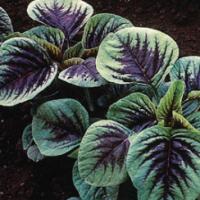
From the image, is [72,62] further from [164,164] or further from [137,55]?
[164,164]

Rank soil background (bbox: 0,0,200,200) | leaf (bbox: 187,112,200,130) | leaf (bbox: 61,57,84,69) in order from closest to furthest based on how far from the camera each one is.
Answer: leaf (bbox: 187,112,200,130) → leaf (bbox: 61,57,84,69) → soil background (bbox: 0,0,200,200)

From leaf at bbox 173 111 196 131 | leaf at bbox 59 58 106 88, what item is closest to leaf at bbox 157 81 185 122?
leaf at bbox 173 111 196 131

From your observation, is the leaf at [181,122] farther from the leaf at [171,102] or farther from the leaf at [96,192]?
the leaf at [96,192]

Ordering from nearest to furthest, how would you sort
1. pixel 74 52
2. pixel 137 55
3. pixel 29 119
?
pixel 137 55
pixel 74 52
pixel 29 119

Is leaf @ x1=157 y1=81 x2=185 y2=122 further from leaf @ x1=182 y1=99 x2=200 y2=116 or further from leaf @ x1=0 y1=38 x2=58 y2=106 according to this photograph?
leaf @ x1=0 y1=38 x2=58 y2=106

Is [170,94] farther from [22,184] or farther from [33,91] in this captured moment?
[22,184]

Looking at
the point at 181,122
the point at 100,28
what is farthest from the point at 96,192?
the point at 100,28
